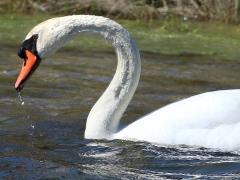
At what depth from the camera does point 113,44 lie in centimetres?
628

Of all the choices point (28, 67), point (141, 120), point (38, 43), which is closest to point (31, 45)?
point (38, 43)

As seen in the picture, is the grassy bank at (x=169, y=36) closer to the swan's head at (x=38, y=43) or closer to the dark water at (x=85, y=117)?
the dark water at (x=85, y=117)

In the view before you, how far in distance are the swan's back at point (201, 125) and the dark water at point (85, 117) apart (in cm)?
7

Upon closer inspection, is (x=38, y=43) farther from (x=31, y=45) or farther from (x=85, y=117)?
(x=85, y=117)

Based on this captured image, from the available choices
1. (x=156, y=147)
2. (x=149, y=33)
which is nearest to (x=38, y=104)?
(x=156, y=147)

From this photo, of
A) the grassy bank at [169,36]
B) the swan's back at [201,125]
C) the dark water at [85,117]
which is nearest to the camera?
the dark water at [85,117]

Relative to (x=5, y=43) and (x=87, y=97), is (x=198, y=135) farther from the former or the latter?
(x=5, y=43)

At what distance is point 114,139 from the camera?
20.4 feet

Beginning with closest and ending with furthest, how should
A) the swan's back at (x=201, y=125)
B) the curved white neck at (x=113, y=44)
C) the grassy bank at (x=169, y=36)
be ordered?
the swan's back at (x=201, y=125) < the curved white neck at (x=113, y=44) < the grassy bank at (x=169, y=36)

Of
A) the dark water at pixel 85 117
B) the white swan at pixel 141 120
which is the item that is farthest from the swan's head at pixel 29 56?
the dark water at pixel 85 117

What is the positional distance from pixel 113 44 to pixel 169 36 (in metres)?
6.23

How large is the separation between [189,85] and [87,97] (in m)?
1.31

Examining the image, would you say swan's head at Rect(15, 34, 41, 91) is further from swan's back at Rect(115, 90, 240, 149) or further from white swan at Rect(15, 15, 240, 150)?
swan's back at Rect(115, 90, 240, 149)

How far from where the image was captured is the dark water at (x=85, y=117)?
5578 millimetres
